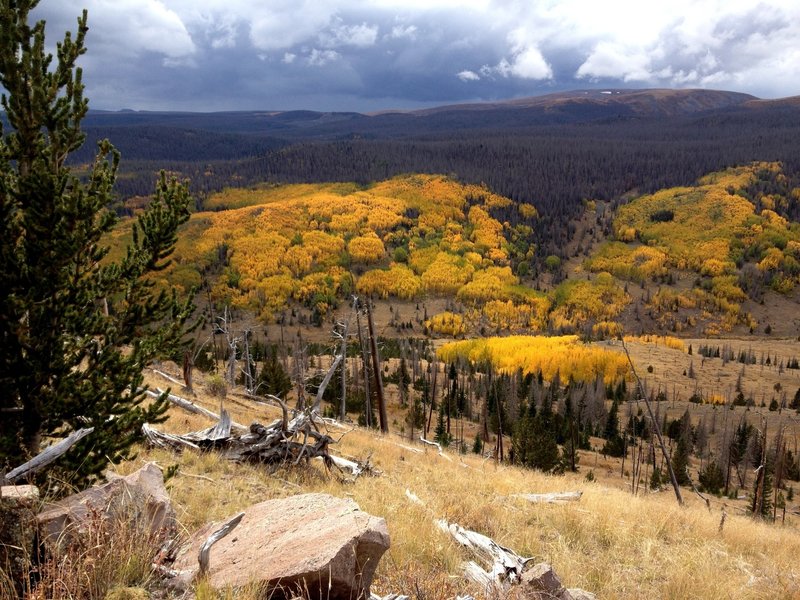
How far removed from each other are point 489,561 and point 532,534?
2.56m

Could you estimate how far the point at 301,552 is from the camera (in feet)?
12.5

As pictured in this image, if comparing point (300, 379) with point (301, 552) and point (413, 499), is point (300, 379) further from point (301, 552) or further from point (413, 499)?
point (301, 552)

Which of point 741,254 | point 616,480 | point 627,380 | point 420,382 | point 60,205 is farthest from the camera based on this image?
point 741,254

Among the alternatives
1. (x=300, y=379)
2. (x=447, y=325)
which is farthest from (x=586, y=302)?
(x=300, y=379)

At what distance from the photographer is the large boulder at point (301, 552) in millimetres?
3576

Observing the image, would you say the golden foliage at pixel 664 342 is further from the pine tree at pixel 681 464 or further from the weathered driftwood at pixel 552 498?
the weathered driftwood at pixel 552 498

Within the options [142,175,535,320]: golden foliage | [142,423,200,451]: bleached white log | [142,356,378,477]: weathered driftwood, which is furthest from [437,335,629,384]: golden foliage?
[142,423,200,451]: bleached white log

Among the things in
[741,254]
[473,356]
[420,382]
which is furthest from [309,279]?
[741,254]

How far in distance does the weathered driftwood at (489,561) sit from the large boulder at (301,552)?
4.19 ft

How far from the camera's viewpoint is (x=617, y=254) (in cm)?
19638

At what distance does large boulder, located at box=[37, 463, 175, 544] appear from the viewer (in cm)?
362

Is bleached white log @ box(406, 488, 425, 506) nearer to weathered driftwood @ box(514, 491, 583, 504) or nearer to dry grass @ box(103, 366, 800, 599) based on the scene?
dry grass @ box(103, 366, 800, 599)

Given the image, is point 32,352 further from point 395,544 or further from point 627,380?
point 627,380

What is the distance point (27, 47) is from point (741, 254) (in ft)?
729
